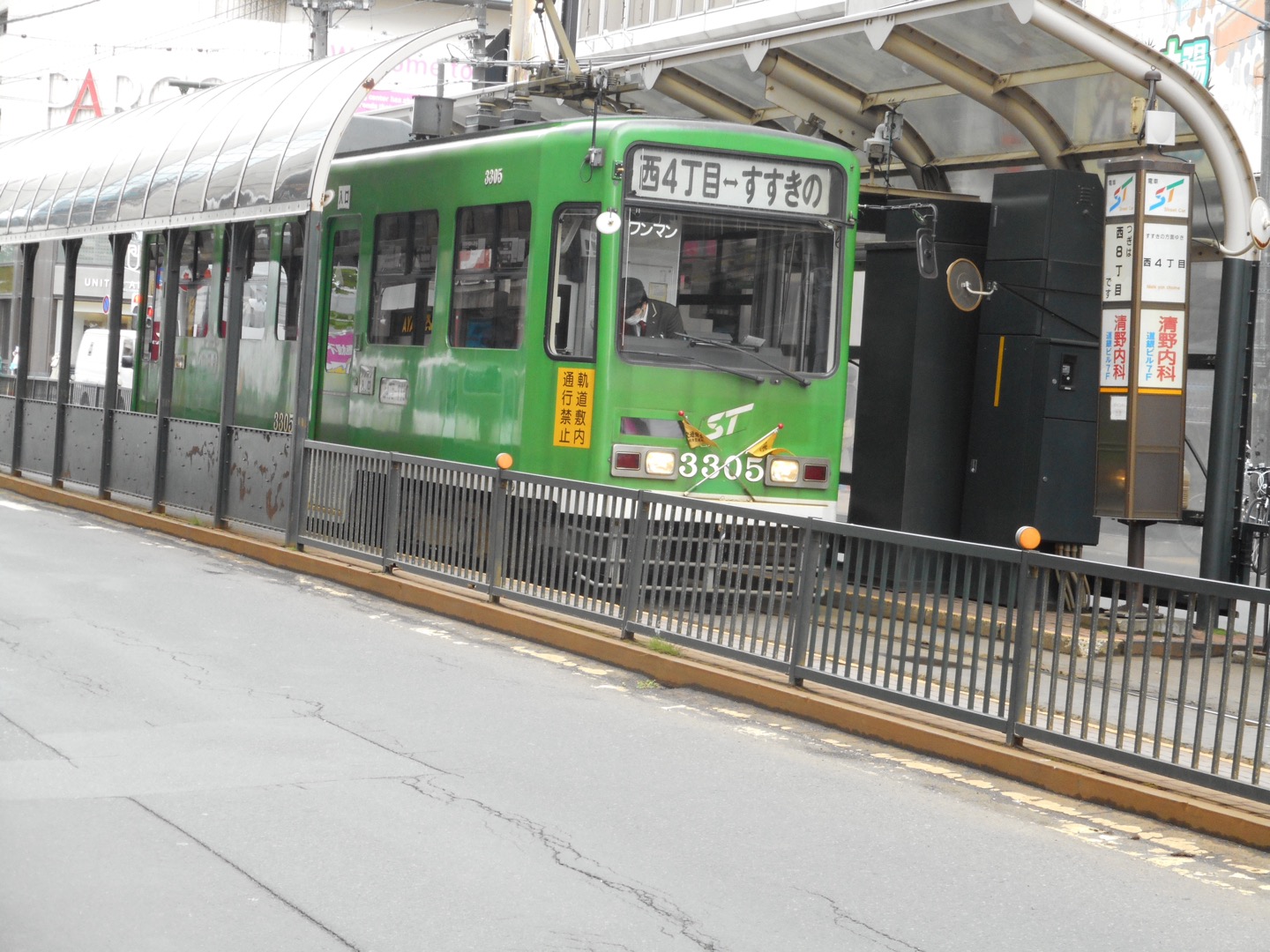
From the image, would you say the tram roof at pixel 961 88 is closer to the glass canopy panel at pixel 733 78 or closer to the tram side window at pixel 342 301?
the glass canopy panel at pixel 733 78

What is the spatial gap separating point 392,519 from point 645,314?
249cm

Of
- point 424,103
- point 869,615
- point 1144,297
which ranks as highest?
point 424,103

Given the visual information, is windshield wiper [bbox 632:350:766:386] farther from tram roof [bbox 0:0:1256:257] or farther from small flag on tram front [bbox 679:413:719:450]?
tram roof [bbox 0:0:1256:257]

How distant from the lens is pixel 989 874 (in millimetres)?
6230

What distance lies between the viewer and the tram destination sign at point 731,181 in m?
12.6

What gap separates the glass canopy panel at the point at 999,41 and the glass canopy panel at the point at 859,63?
84 centimetres

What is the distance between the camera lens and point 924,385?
581 inches

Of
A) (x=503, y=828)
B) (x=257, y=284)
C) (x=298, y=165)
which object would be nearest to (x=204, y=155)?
(x=257, y=284)

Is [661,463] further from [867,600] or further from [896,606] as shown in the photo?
[896,606]

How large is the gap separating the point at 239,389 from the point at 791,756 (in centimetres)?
1113

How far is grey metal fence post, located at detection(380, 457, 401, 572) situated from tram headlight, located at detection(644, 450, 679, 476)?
74.1 inches

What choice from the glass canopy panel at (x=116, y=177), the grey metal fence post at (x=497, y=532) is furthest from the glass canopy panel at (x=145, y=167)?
the grey metal fence post at (x=497, y=532)

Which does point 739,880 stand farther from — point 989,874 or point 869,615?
point 869,615

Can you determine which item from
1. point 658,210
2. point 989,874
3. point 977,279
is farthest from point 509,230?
point 989,874
